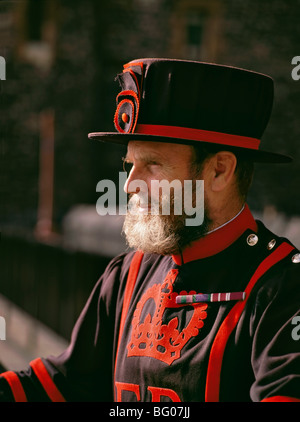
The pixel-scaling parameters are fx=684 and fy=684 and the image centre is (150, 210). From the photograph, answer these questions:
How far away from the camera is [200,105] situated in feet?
5.70

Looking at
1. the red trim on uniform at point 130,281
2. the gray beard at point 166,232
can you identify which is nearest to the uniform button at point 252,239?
the gray beard at point 166,232

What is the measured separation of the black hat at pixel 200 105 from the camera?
1.73 metres

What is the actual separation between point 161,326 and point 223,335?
0.22 metres

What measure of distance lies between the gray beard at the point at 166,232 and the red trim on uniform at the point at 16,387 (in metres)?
0.55

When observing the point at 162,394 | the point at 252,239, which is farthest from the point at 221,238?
the point at 162,394

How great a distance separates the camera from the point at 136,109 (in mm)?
1815

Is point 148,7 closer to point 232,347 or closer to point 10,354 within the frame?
point 10,354

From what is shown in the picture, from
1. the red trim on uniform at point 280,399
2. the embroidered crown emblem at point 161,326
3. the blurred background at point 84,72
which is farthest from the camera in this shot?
the blurred background at point 84,72

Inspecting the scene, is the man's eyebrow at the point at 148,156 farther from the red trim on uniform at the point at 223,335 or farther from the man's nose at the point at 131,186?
the red trim on uniform at the point at 223,335

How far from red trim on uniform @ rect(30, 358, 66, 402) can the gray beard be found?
1.59 ft

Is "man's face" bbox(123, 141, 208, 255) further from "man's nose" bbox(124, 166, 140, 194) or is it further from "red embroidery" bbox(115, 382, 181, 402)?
"red embroidery" bbox(115, 382, 181, 402)

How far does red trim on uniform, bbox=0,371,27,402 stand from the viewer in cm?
193

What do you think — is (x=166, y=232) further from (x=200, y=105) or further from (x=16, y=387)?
(x=16, y=387)

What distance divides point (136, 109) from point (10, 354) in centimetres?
355
